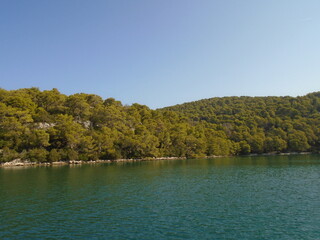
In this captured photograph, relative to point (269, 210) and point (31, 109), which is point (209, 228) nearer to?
point (269, 210)

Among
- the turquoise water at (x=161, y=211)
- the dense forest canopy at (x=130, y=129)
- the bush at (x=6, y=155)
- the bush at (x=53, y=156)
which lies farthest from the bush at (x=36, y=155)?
the turquoise water at (x=161, y=211)

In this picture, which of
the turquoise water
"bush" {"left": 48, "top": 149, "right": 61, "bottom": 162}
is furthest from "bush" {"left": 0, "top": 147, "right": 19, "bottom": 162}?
the turquoise water

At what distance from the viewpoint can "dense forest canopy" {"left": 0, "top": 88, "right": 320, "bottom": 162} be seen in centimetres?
7238

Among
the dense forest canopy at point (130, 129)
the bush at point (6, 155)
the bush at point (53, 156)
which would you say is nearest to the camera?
the bush at point (6, 155)

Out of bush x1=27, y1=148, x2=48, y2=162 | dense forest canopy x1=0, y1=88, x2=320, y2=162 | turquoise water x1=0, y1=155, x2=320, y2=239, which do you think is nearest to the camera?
turquoise water x1=0, y1=155, x2=320, y2=239

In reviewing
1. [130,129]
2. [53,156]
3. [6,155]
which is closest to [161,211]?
[53,156]

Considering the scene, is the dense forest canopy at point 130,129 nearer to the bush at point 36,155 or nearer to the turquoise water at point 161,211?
the bush at point 36,155

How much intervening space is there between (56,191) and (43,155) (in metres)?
44.3

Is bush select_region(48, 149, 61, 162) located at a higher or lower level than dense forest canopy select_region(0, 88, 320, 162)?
lower

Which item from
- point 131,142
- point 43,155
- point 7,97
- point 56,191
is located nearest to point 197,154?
point 131,142

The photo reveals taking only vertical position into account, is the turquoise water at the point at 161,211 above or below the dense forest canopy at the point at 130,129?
below

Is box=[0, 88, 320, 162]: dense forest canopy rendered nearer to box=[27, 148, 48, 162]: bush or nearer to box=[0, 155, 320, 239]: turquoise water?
box=[27, 148, 48, 162]: bush

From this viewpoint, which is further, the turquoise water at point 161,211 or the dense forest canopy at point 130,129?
the dense forest canopy at point 130,129

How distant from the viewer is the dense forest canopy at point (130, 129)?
7238 centimetres
